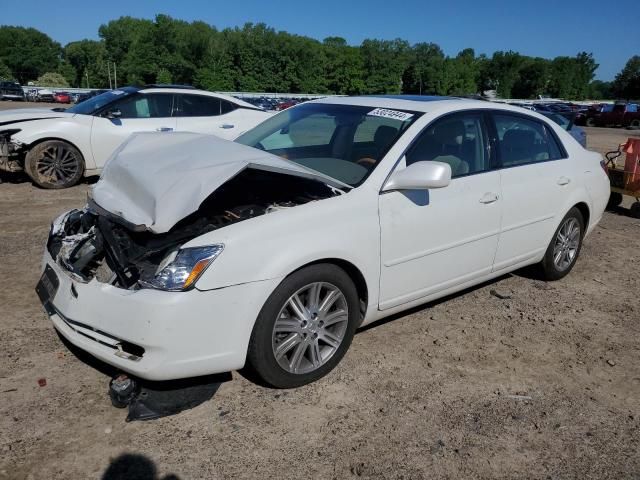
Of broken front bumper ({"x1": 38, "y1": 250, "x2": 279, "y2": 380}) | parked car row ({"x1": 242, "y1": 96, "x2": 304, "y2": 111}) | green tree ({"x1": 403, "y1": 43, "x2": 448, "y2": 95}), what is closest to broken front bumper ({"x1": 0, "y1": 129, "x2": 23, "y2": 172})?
broken front bumper ({"x1": 38, "y1": 250, "x2": 279, "y2": 380})

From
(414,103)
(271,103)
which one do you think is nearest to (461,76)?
(271,103)

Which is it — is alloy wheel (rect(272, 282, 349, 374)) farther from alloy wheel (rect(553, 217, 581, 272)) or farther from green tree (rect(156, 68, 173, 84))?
green tree (rect(156, 68, 173, 84))

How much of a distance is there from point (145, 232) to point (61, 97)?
172ft

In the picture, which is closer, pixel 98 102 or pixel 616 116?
pixel 98 102

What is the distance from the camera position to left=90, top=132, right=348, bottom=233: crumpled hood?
9.23 feet

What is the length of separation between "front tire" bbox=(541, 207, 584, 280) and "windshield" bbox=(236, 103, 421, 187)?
198cm

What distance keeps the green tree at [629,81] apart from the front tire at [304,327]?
102 m

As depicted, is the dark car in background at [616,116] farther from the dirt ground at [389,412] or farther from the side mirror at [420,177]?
the side mirror at [420,177]

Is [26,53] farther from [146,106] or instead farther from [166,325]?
[166,325]

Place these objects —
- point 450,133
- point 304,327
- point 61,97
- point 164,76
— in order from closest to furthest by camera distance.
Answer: point 304,327
point 450,133
point 61,97
point 164,76

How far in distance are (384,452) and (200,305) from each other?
115 centimetres

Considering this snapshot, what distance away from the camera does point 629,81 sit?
93062 millimetres

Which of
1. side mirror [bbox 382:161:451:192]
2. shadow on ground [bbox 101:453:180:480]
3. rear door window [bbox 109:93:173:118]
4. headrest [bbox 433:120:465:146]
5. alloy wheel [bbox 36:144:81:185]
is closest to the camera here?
shadow on ground [bbox 101:453:180:480]

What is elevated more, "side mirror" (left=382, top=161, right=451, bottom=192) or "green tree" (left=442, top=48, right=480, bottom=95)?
"green tree" (left=442, top=48, right=480, bottom=95)
